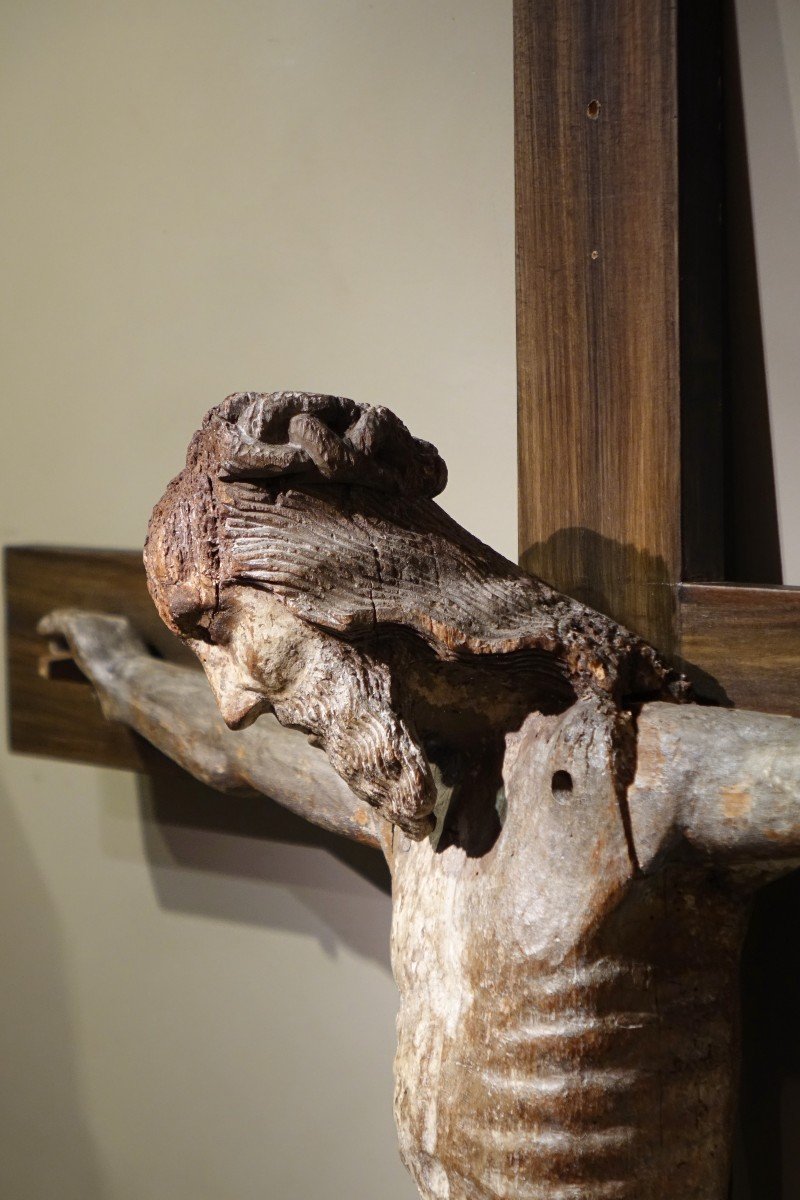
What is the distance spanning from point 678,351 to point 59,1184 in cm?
126

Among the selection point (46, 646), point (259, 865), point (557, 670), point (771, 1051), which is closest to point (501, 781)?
point (557, 670)

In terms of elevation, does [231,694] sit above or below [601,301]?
below

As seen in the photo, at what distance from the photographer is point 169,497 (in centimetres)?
77

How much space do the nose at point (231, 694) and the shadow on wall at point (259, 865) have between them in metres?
0.45

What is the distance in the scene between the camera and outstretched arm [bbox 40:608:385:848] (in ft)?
3.34

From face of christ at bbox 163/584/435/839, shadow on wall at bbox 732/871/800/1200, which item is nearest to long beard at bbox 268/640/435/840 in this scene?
face of christ at bbox 163/584/435/839

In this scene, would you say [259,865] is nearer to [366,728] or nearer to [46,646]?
[46,646]

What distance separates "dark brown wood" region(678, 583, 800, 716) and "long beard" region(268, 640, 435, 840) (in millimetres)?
231

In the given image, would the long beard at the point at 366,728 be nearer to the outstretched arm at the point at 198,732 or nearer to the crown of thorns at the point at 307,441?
the crown of thorns at the point at 307,441

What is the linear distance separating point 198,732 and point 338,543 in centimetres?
43

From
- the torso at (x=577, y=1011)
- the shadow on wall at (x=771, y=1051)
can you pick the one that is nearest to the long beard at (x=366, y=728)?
the torso at (x=577, y=1011)

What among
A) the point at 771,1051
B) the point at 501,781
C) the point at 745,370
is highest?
the point at 745,370

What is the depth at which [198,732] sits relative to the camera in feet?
3.64

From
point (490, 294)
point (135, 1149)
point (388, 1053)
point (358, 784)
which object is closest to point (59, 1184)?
point (135, 1149)
